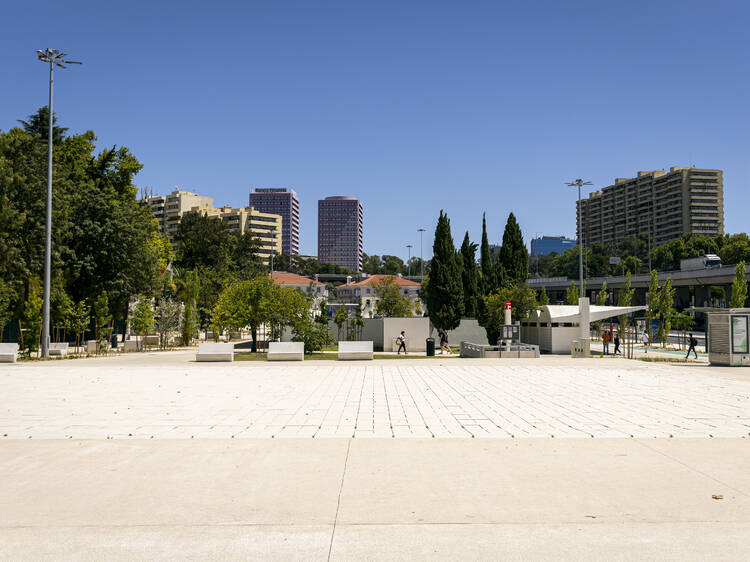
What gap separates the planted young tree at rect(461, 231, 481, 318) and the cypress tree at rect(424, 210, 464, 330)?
7012mm

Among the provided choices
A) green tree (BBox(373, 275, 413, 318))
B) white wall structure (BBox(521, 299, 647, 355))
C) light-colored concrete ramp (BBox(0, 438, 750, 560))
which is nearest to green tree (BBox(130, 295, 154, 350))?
white wall structure (BBox(521, 299, 647, 355))

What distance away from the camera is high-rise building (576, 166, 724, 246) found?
552 ft

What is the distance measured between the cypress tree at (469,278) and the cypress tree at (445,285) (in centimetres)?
701

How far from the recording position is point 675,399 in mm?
13258

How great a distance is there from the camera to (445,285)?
44.9 meters

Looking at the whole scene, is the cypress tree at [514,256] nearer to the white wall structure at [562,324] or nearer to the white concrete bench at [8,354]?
the white wall structure at [562,324]

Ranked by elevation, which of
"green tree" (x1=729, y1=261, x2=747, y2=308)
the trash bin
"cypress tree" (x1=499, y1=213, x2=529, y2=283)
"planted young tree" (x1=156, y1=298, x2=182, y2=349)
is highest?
"cypress tree" (x1=499, y1=213, x2=529, y2=283)

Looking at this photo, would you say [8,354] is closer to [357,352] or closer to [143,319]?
[143,319]

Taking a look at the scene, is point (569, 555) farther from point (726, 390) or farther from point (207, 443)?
point (726, 390)

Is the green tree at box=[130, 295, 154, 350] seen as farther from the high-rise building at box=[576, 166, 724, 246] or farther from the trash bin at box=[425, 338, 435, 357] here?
the high-rise building at box=[576, 166, 724, 246]

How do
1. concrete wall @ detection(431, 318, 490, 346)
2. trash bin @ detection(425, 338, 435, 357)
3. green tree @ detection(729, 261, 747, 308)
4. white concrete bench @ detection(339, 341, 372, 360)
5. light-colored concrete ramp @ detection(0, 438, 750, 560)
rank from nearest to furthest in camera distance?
light-colored concrete ramp @ detection(0, 438, 750, 560) < white concrete bench @ detection(339, 341, 372, 360) < trash bin @ detection(425, 338, 435, 357) < concrete wall @ detection(431, 318, 490, 346) < green tree @ detection(729, 261, 747, 308)

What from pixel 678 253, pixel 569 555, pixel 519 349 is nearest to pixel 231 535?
pixel 569 555

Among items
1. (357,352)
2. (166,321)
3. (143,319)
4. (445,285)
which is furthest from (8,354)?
(445,285)

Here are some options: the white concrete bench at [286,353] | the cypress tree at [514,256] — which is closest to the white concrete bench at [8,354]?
the white concrete bench at [286,353]
